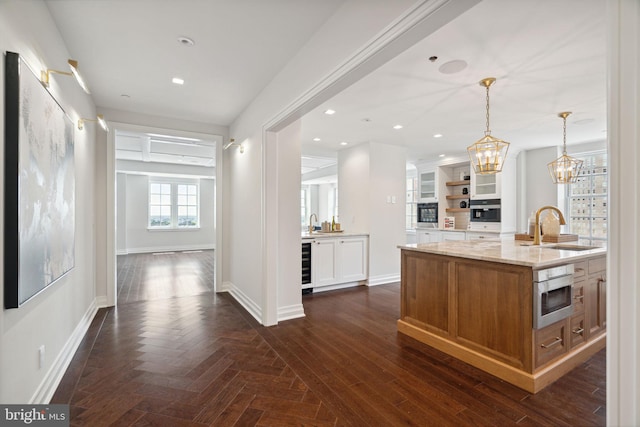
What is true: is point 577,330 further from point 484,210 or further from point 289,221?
point 484,210

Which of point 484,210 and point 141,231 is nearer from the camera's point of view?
point 484,210

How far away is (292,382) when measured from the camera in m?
2.31

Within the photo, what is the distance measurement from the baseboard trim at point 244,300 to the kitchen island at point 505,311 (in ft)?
5.78

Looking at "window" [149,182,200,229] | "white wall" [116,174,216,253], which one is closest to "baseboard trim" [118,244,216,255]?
"white wall" [116,174,216,253]

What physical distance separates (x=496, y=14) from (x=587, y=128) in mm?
3975

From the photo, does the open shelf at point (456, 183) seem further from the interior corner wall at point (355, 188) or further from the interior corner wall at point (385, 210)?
the interior corner wall at point (355, 188)

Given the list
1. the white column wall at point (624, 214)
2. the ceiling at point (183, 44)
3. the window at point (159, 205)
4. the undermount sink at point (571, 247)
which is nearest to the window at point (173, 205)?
the window at point (159, 205)

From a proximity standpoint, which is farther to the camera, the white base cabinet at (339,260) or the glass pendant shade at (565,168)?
the white base cabinet at (339,260)

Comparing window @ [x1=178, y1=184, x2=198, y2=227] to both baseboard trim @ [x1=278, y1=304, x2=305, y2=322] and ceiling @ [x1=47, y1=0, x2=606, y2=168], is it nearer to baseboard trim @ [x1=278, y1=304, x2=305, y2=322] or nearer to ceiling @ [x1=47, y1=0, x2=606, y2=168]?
ceiling @ [x1=47, y1=0, x2=606, y2=168]

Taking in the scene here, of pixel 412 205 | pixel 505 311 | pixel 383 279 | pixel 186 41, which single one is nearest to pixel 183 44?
pixel 186 41

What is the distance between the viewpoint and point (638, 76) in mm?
755

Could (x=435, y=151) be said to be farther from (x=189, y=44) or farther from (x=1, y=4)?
(x=1, y=4)

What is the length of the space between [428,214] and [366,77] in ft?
17.0

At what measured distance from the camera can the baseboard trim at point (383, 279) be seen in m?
5.46
